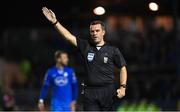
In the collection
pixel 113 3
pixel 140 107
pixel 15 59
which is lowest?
pixel 140 107

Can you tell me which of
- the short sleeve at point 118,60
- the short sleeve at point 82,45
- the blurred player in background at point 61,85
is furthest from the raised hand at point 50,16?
the blurred player in background at point 61,85

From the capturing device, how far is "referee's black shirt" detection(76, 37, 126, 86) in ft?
30.1

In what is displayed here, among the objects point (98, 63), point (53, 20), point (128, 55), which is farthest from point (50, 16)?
point (128, 55)

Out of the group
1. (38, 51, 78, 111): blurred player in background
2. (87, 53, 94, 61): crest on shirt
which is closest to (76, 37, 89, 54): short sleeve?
(87, 53, 94, 61): crest on shirt

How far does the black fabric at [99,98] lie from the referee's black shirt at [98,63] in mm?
87

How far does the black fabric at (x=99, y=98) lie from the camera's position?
9164 millimetres

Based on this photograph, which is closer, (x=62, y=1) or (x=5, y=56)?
(x=62, y=1)

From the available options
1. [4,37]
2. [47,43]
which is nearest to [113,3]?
[47,43]

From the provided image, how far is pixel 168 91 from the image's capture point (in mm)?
20609

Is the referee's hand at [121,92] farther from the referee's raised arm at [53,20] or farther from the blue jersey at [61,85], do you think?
the blue jersey at [61,85]

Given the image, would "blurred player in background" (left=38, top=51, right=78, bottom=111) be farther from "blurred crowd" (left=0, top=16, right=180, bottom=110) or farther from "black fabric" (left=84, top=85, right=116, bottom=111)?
"blurred crowd" (left=0, top=16, right=180, bottom=110)

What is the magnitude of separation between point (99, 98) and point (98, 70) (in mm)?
398

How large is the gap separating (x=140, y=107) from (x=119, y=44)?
2277mm

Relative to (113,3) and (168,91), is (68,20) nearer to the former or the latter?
(113,3)
